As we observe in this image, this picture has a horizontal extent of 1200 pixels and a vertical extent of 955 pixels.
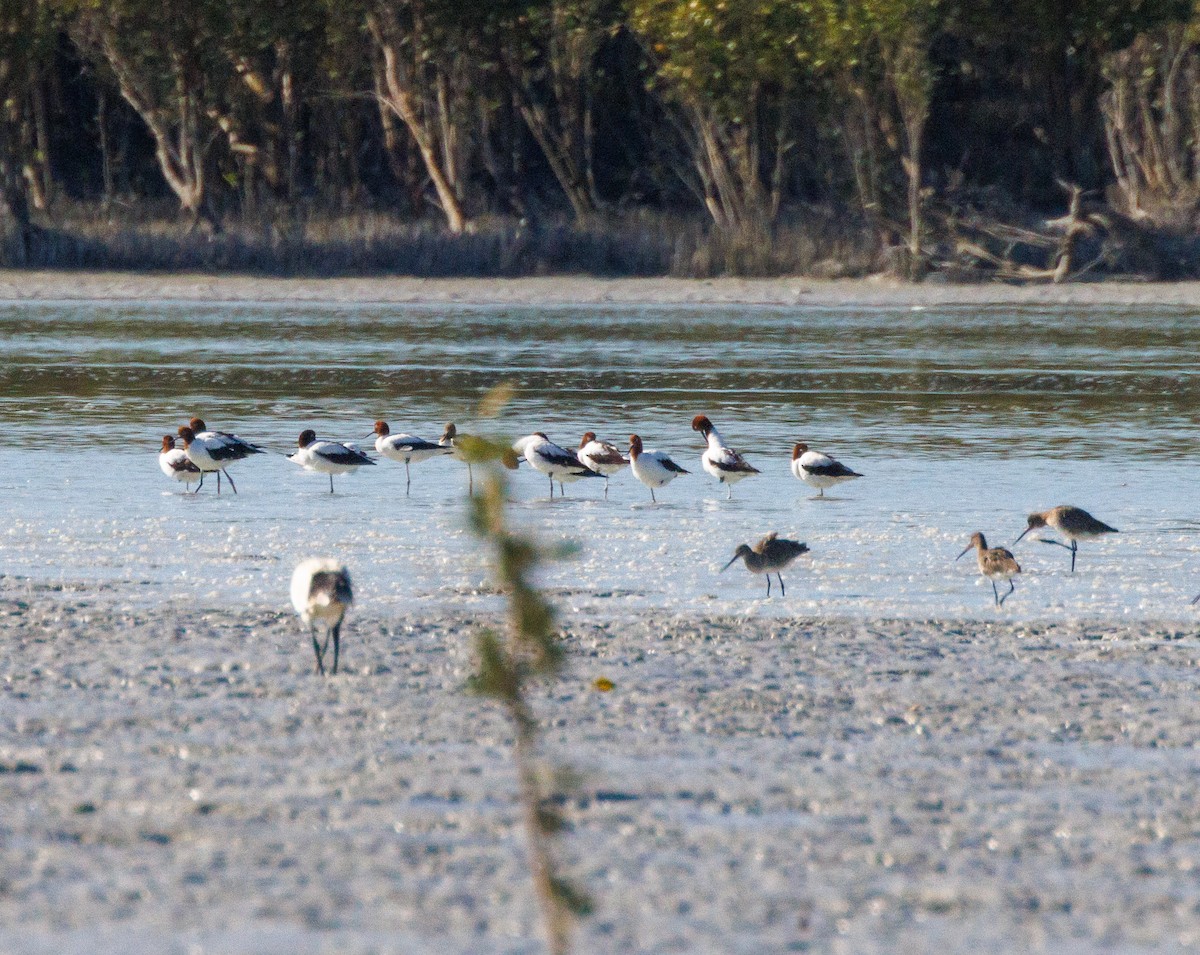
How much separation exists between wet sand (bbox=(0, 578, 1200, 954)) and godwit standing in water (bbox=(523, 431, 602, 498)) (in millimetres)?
4774

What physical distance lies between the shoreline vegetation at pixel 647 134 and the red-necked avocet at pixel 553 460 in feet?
67.9

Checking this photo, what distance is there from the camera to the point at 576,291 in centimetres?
3556

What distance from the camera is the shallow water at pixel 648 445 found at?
10328 millimetres

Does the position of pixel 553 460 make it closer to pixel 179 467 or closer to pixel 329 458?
pixel 329 458

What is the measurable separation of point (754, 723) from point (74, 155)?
154 ft

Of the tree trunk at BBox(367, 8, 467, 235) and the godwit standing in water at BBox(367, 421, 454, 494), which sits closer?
the godwit standing in water at BBox(367, 421, 454, 494)

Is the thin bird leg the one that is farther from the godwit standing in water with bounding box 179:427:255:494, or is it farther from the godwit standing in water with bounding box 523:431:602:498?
the godwit standing in water with bounding box 179:427:255:494

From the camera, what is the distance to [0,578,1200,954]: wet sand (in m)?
5.16

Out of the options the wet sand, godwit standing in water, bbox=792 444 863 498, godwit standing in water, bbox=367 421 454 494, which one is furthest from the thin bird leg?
godwit standing in water, bbox=367 421 454 494

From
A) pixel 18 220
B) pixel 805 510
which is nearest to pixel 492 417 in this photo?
pixel 805 510

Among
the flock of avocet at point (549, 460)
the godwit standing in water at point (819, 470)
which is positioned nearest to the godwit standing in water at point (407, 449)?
the flock of avocet at point (549, 460)

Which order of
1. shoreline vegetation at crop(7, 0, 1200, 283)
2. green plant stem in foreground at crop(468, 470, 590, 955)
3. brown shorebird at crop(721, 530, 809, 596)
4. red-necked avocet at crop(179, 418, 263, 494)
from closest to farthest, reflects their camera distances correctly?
1. green plant stem in foreground at crop(468, 470, 590, 955)
2. brown shorebird at crop(721, 530, 809, 596)
3. red-necked avocet at crop(179, 418, 263, 494)
4. shoreline vegetation at crop(7, 0, 1200, 283)

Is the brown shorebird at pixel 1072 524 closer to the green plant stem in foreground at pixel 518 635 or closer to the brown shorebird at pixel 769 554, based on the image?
the brown shorebird at pixel 769 554

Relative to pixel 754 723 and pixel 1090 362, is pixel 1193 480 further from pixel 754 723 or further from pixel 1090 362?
pixel 1090 362
